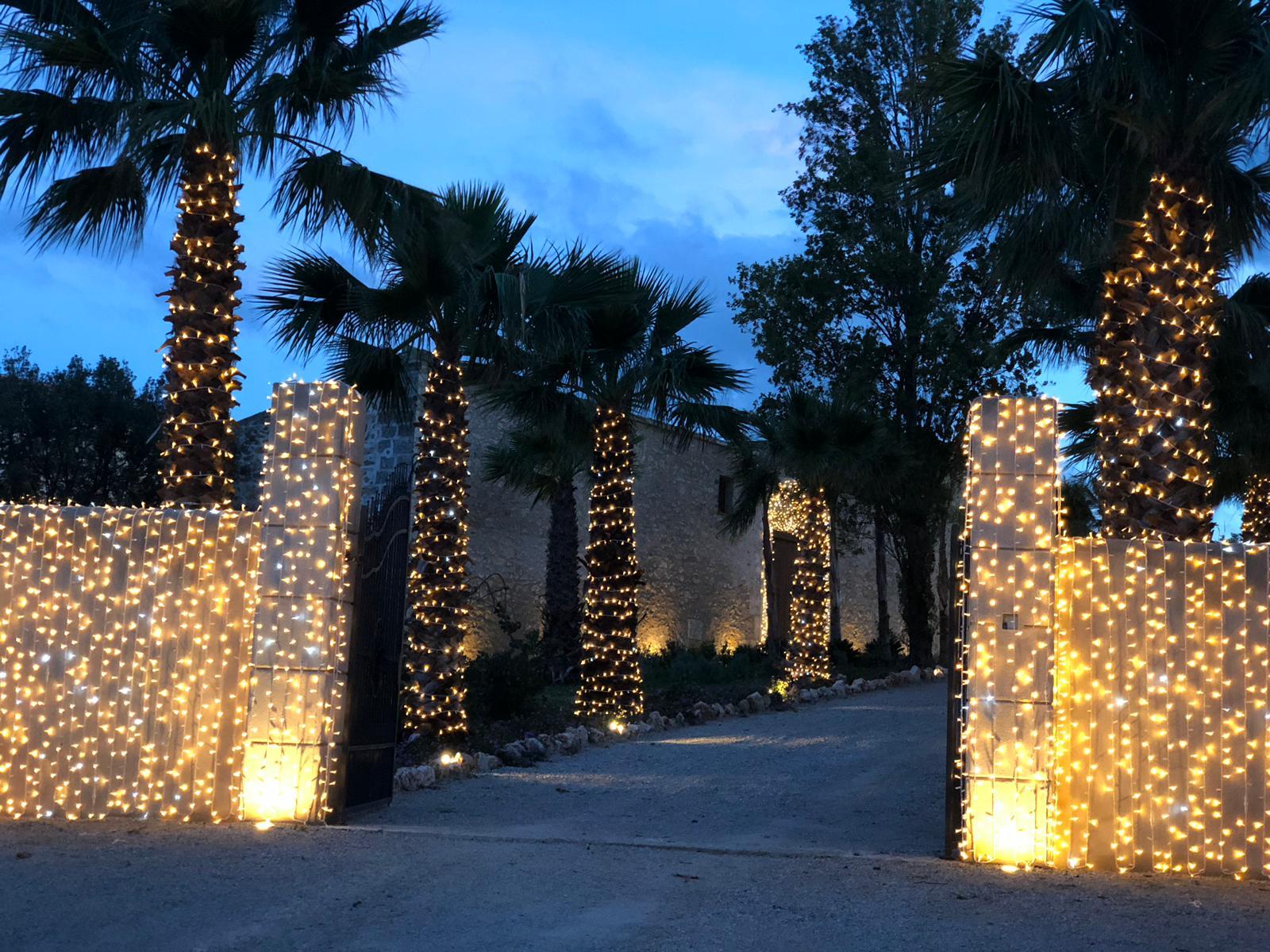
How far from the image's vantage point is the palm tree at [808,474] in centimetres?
1858

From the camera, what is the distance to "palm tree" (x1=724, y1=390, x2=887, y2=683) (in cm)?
1858

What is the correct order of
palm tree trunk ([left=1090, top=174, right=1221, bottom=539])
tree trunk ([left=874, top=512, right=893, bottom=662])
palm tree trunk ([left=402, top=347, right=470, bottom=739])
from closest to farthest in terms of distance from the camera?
palm tree trunk ([left=1090, top=174, right=1221, bottom=539]) < palm tree trunk ([left=402, top=347, right=470, bottom=739]) < tree trunk ([left=874, top=512, right=893, bottom=662])

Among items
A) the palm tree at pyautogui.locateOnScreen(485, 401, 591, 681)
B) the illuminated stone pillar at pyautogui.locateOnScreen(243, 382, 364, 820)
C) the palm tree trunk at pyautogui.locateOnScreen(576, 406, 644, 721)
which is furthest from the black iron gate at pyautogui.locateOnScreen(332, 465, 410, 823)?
the palm tree at pyautogui.locateOnScreen(485, 401, 591, 681)

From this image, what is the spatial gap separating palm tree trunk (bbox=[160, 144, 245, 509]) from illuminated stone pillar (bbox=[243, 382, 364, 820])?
61.0 inches

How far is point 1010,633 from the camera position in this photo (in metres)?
7.11

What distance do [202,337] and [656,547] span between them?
58.0 ft

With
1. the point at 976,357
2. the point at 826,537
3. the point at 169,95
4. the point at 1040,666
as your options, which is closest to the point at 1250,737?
the point at 1040,666

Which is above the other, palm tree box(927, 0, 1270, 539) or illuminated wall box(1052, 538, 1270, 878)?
palm tree box(927, 0, 1270, 539)

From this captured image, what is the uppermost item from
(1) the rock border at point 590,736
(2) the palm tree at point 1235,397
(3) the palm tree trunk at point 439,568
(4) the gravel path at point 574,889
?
(2) the palm tree at point 1235,397

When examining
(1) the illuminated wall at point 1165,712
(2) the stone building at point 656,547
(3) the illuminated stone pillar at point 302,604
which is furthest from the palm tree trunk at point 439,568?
(2) the stone building at point 656,547

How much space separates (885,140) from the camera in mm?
25406

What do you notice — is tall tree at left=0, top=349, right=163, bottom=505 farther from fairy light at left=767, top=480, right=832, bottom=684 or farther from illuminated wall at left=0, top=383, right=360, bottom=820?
illuminated wall at left=0, top=383, right=360, bottom=820

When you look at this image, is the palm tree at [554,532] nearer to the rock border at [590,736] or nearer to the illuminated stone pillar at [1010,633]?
the rock border at [590,736]

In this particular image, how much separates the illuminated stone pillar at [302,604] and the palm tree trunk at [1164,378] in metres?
5.54
